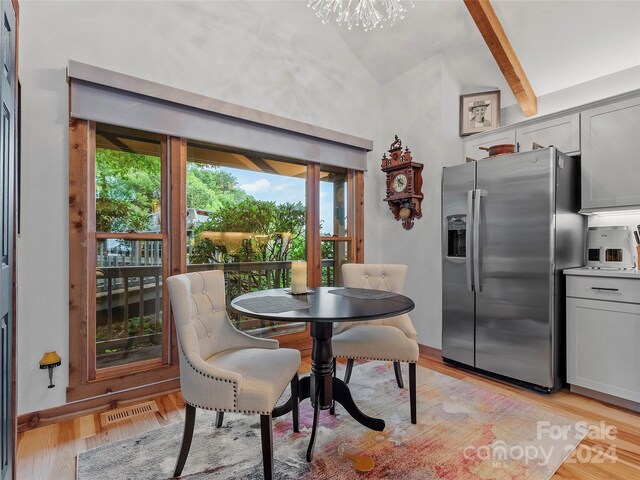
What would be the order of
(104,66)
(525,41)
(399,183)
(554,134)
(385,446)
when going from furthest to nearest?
(399,183) → (525,41) → (554,134) → (104,66) → (385,446)

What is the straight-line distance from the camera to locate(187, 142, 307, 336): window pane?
112 inches

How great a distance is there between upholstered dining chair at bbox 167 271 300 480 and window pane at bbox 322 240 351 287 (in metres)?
1.85

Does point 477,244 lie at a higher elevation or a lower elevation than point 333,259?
higher

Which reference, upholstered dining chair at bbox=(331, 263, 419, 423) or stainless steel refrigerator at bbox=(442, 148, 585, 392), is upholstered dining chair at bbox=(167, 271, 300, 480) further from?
stainless steel refrigerator at bbox=(442, 148, 585, 392)

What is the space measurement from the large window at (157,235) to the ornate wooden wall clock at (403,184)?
0.83 meters

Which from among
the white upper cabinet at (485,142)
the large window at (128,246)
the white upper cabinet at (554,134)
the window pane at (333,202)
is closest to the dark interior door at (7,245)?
the large window at (128,246)

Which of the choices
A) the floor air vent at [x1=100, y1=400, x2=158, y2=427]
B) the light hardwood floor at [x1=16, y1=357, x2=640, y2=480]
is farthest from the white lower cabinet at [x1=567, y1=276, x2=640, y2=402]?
the floor air vent at [x1=100, y1=400, x2=158, y2=427]

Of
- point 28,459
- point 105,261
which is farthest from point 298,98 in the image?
point 28,459

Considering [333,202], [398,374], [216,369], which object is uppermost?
[333,202]

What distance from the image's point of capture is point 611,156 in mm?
2498

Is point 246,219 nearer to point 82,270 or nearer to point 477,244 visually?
point 82,270

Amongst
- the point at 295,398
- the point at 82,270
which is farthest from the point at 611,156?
the point at 82,270

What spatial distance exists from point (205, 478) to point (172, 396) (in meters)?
1.04

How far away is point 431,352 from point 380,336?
60.4 inches
